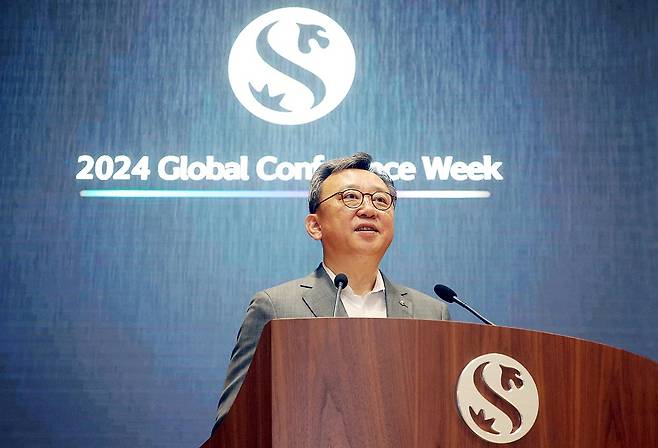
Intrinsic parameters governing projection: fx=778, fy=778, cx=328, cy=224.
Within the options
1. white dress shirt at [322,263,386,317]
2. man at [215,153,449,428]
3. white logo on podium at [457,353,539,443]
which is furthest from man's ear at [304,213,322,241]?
white logo on podium at [457,353,539,443]

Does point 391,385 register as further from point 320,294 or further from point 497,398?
point 320,294

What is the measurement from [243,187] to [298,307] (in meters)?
1.05

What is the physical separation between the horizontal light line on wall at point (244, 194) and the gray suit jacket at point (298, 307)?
841mm

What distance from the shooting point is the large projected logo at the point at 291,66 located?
3.10m

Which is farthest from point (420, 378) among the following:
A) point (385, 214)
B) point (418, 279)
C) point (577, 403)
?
point (418, 279)


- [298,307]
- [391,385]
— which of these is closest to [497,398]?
[391,385]

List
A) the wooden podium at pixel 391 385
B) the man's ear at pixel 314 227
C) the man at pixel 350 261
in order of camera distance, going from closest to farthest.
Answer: the wooden podium at pixel 391 385 → the man at pixel 350 261 → the man's ear at pixel 314 227

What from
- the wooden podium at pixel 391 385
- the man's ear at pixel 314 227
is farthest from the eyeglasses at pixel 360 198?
the wooden podium at pixel 391 385

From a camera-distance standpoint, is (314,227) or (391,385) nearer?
(391,385)

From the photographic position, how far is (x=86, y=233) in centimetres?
298

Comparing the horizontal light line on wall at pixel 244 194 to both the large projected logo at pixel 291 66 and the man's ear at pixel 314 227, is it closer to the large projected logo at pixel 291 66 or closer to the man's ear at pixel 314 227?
the large projected logo at pixel 291 66

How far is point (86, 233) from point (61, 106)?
548mm

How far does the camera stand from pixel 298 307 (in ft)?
6.70

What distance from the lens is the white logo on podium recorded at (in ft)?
3.69
